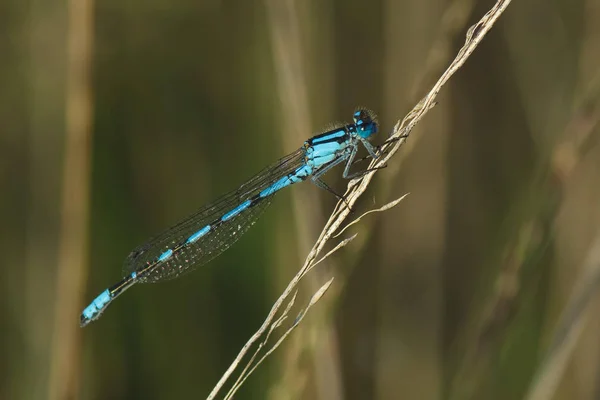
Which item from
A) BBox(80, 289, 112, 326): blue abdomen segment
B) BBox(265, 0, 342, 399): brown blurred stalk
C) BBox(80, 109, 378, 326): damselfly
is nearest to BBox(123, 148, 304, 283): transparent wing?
BBox(80, 109, 378, 326): damselfly

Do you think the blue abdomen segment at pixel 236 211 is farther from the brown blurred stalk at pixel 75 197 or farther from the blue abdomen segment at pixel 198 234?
the brown blurred stalk at pixel 75 197

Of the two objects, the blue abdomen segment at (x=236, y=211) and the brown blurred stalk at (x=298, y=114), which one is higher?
the blue abdomen segment at (x=236, y=211)

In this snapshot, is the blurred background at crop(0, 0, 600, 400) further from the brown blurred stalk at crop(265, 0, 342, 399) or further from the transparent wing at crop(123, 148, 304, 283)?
the transparent wing at crop(123, 148, 304, 283)

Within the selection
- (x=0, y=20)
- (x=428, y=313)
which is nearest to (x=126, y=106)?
(x=0, y=20)

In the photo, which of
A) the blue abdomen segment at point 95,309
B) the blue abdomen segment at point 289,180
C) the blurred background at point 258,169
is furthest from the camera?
the blurred background at point 258,169

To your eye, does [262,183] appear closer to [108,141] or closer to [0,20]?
[108,141]

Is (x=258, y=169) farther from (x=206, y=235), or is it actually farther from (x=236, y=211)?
(x=206, y=235)

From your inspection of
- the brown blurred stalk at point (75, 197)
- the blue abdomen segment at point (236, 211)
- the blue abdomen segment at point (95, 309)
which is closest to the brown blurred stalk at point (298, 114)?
the blue abdomen segment at point (236, 211)

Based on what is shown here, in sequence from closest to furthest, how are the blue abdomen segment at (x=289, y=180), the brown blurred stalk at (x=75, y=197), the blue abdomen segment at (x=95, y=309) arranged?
the brown blurred stalk at (x=75, y=197), the blue abdomen segment at (x=95, y=309), the blue abdomen segment at (x=289, y=180)
